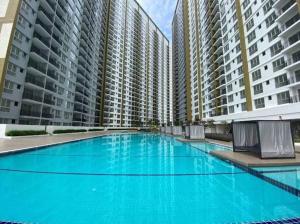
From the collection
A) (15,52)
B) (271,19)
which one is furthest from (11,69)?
(271,19)

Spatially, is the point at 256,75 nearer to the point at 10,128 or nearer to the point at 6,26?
the point at 10,128

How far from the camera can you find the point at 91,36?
200 ft

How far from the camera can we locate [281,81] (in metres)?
27.2

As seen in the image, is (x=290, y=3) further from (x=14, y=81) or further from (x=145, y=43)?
(x=145, y=43)

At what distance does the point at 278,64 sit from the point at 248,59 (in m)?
7.56

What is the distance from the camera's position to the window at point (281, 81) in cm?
2643

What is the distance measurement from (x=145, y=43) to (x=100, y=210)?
11661cm

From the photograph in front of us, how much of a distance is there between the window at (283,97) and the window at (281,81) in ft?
4.22

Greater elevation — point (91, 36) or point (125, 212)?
point (91, 36)

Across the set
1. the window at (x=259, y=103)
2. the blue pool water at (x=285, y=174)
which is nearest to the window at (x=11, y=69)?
the blue pool water at (x=285, y=174)

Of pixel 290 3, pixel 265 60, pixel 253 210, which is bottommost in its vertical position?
pixel 253 210

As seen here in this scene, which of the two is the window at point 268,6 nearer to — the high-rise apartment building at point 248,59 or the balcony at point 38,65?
the high-rise apartment building at point 248,59

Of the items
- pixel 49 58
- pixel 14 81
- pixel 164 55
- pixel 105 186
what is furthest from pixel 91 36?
pixel 164 55

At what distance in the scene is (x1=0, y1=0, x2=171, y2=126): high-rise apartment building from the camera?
28406mm
